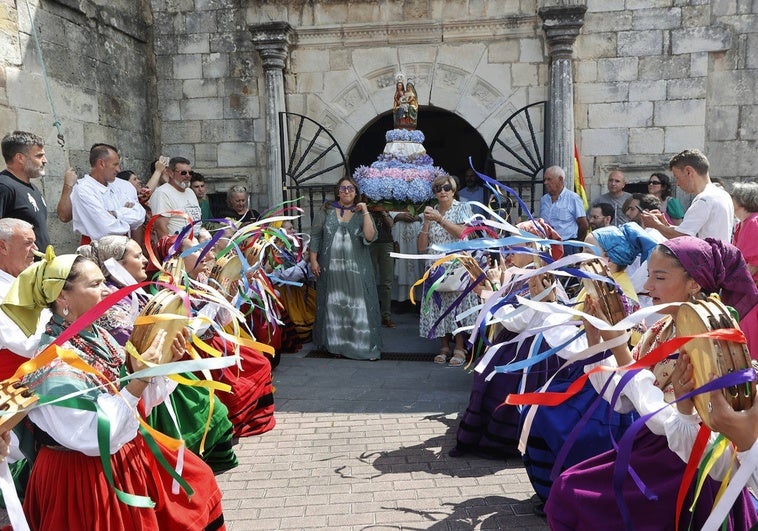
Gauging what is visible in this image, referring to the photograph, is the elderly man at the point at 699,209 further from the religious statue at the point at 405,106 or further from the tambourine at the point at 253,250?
the religious statue at the point at 405,106

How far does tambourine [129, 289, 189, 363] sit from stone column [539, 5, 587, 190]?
21.2 feet

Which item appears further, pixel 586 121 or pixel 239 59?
pixel 239 59

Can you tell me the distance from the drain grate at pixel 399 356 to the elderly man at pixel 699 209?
2.92m

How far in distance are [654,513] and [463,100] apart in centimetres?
694

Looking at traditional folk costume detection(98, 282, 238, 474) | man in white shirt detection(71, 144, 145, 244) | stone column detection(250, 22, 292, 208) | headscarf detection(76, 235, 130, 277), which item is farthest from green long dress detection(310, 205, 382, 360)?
headscarf detection(76, 235, 130, 277)

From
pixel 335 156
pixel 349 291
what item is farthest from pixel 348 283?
pixel 335 156

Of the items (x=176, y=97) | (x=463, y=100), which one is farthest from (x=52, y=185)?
(x=463, y=100)

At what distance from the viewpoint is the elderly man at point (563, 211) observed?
685 cm

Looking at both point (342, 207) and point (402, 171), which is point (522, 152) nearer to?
point (402, 171)

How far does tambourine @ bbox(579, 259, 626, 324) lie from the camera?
2381 millimetres

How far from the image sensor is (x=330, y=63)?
27.9ft

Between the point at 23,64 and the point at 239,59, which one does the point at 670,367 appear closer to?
the point at 23,64

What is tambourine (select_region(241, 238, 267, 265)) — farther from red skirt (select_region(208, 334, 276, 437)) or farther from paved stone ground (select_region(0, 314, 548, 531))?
paved stone ground (select_region(0, 314, 548, 531))

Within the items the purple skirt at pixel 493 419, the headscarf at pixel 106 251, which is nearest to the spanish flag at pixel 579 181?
the purple skirt at pixel 493 419
